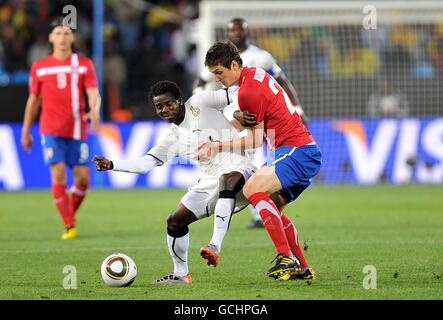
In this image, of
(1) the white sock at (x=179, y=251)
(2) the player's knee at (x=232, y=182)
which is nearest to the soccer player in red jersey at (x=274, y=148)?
(2) the player's knee at (x=232, y=182)

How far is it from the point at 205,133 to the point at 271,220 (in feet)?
3.16

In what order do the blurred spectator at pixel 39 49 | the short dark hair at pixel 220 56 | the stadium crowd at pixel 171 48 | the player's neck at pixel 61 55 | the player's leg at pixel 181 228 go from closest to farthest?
the short dark hair at pixel 220 56
the player's leg at pixel 181 228
the player's neck at pixel 61 55
the stadium crowd at pixel 171 48
the blurred spectator at pixel 39 49

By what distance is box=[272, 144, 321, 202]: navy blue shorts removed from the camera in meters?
7.84

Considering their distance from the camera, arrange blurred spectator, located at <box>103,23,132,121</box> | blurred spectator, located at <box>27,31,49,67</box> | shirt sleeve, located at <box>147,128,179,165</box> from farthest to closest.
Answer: blurred spectator, located at <box>27,31,49,67</box> → blurred spectator, located at <box>103,23,132,121</box> → shirt sleeve, located at <box>147,128,179,165</box>

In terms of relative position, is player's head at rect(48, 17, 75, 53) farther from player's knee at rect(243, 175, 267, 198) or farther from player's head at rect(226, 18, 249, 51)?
player's knee at rect(243, 175, 267, 198)

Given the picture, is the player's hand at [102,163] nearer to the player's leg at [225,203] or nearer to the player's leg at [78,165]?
the player's leg at [225,203]

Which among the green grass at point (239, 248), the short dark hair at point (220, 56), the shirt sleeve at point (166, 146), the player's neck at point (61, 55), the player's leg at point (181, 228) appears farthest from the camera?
the player's neck at point (61, 55)

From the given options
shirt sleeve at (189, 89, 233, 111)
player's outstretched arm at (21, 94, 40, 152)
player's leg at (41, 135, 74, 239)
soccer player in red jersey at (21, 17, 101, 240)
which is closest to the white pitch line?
player's leg at (41, 135, 74, 239)

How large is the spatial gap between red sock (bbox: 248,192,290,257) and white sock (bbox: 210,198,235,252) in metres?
0.19

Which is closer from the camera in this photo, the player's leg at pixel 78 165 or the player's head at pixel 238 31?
the player's head at pixel 238 31

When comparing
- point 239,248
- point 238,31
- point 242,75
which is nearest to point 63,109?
point 238,31

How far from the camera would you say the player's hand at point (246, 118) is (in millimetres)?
7689

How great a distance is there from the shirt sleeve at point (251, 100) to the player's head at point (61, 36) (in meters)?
4.70

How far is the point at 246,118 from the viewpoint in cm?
770
